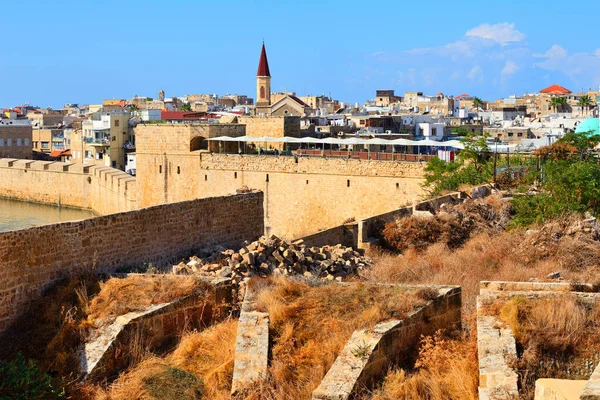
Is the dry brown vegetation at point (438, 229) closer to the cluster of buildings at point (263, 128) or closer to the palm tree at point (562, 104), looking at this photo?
the cluster of buildings at point (263, 128)

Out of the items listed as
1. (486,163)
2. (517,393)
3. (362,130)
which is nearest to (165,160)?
(486,163)

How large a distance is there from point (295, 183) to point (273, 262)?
666 inches

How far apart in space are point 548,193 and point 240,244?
635 centimetres

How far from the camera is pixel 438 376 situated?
6.29 metres

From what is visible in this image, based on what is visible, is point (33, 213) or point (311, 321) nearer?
point (311, 321)

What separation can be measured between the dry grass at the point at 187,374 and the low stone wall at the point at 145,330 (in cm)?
20

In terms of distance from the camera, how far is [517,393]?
218 inches

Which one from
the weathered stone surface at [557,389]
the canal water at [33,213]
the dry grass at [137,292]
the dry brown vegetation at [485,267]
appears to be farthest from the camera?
the canal water at [33,213]

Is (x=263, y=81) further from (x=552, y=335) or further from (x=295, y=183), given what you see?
(x=552, y=335)

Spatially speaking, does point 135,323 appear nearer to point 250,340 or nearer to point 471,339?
point 250,340

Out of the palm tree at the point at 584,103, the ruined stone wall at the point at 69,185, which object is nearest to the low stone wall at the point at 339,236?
the ruined stone wall at the point at 69,185

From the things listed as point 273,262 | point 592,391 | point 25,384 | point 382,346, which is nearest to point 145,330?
point 25,384

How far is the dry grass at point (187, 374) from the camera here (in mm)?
6582

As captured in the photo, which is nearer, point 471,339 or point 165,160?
point 471,339
